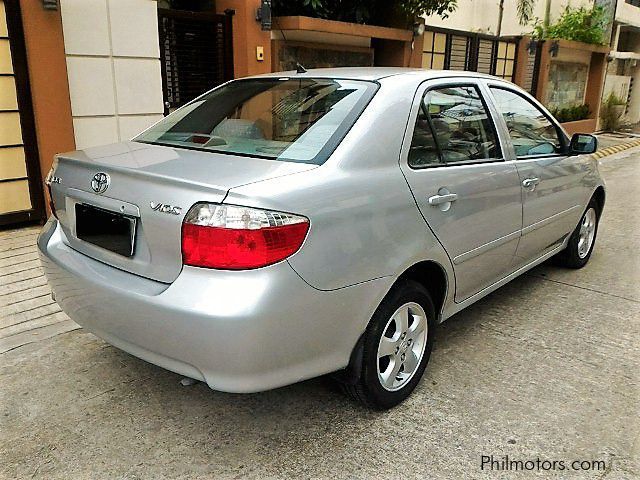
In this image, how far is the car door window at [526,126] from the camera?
3671 millimetres

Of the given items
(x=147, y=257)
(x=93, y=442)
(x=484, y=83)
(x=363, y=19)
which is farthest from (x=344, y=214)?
(x=363, y=19)

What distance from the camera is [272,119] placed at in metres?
2.98

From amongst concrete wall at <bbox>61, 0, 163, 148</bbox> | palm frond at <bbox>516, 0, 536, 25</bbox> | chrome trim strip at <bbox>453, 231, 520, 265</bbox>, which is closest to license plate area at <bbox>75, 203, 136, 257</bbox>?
chrome trim strip at <bbox>453, 231, 520, 265</bbox>

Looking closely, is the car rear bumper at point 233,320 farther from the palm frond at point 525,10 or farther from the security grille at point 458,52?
the palm frond at point 525,10

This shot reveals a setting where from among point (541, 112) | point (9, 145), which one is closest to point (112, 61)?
point (9, 145)

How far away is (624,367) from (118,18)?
5.42 m

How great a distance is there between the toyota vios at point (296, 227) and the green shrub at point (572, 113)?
1204 cm

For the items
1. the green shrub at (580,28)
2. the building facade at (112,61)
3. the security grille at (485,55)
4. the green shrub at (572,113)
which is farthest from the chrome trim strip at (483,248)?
the green shrub at (580,28)

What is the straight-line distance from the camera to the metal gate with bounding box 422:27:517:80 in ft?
33.5

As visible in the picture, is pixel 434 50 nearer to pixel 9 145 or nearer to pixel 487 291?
pixel 9 145

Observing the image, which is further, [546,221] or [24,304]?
[546,221]

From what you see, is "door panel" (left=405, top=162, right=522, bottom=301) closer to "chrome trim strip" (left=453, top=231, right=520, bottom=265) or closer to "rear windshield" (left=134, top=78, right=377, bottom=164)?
"chrome trim strip" (left=453, top=231, right=520, bottom=265)

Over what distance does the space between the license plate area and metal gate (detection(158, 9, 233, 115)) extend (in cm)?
413

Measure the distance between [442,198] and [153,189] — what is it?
1.41 meters
